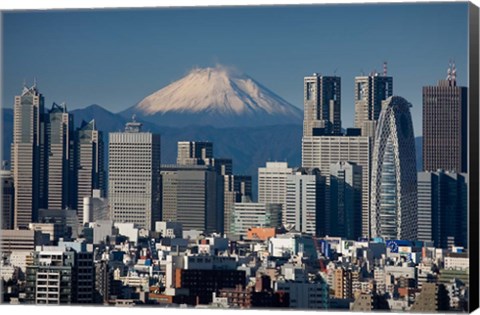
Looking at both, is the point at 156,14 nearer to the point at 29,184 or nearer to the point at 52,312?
the point at 29,184

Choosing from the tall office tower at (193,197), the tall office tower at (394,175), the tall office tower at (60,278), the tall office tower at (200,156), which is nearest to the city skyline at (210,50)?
the tall office tower at (60,278)

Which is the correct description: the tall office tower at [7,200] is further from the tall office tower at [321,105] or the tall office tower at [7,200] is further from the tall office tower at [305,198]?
the tall office tower at [305,198]

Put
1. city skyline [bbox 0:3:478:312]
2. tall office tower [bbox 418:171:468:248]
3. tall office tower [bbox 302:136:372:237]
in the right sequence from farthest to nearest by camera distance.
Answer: tall office tower [bbox 302:136:372:237] → tall office tower [bbox 418:171:468:248] → city skyline [bbox 0:3:478:312]

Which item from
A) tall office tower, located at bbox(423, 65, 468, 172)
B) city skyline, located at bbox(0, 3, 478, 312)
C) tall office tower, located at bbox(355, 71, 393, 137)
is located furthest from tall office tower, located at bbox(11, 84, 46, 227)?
tall office tower, located at bbox(423, 65, 468, 172)

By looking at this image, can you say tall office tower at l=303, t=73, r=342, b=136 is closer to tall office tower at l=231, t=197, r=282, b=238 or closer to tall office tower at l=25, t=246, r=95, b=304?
tall office tower at l=231, t=197, r=282, b=238

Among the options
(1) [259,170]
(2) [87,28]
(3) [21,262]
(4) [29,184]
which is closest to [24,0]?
(3) [21,262]
